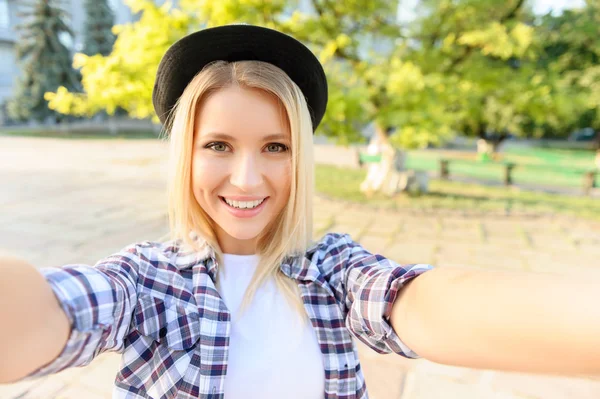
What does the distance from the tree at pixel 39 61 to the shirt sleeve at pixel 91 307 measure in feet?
80.7

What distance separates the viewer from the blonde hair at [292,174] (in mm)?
1053

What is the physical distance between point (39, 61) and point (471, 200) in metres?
23.6

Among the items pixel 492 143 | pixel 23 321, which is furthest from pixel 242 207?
pixel 492 143

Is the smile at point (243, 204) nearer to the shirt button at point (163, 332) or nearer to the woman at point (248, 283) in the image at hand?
the woman at point (248, 283)

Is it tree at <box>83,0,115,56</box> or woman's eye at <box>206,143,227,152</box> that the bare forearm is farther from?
tree at <box>83,0,115,56</box>

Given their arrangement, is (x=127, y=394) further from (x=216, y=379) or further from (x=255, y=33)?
(x=255, y=33)

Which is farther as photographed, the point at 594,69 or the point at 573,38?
the point at 594,69

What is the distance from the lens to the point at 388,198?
6.70 meters

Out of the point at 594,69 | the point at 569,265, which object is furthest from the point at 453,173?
the point at 569,265

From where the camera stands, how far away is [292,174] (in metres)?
1.10

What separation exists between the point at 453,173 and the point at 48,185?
897 centimetres

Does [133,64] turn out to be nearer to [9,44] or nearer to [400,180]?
[400,180]

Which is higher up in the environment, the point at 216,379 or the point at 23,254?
the point at 216,379

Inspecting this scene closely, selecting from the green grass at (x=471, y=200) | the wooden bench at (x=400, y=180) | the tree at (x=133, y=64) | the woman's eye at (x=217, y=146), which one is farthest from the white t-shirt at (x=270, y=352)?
the wooden bench at (x=400, y=180)
